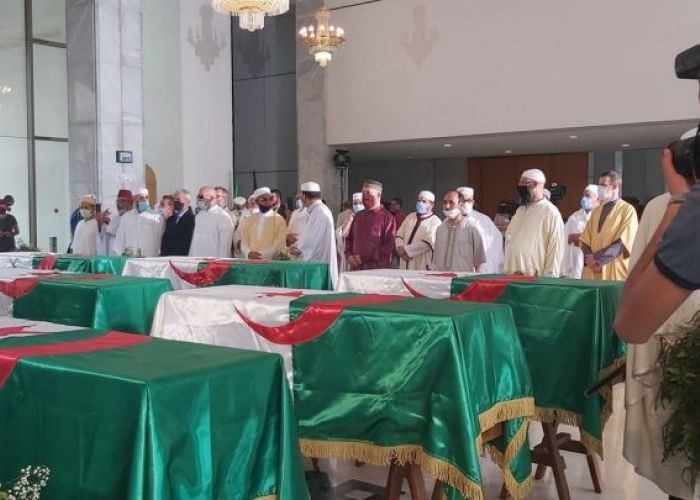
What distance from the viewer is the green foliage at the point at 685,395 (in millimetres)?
2543

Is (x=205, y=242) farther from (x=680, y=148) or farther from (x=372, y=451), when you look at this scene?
(x=680, y=148)

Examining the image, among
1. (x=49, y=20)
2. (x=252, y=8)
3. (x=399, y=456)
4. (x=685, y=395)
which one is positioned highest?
(x=49, y=20)

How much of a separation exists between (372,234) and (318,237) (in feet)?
1.86

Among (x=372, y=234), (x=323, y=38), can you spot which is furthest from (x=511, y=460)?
(x=323, y=38)

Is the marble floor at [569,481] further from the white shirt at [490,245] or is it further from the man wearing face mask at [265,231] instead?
the man wearing face mask at [265,231]

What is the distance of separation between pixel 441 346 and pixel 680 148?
58.5 inches

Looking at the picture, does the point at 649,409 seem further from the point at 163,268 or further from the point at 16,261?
the point at 16,261

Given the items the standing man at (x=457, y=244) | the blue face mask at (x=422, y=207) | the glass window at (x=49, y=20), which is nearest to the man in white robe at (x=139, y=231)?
the blue face mask at (x=422, y=207)

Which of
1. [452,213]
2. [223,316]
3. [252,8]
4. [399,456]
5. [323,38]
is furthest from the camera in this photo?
[323,38]

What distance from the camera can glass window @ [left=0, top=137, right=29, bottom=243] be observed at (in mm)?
12422

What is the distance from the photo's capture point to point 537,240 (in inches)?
227

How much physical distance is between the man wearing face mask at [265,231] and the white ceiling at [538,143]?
5304 mm

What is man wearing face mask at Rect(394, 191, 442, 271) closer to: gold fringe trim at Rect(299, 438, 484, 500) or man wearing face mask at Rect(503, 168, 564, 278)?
man wearing face mask at Rect(503, 168, 564, 278)

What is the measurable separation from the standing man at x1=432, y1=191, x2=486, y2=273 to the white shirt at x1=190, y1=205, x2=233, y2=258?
2898mm
